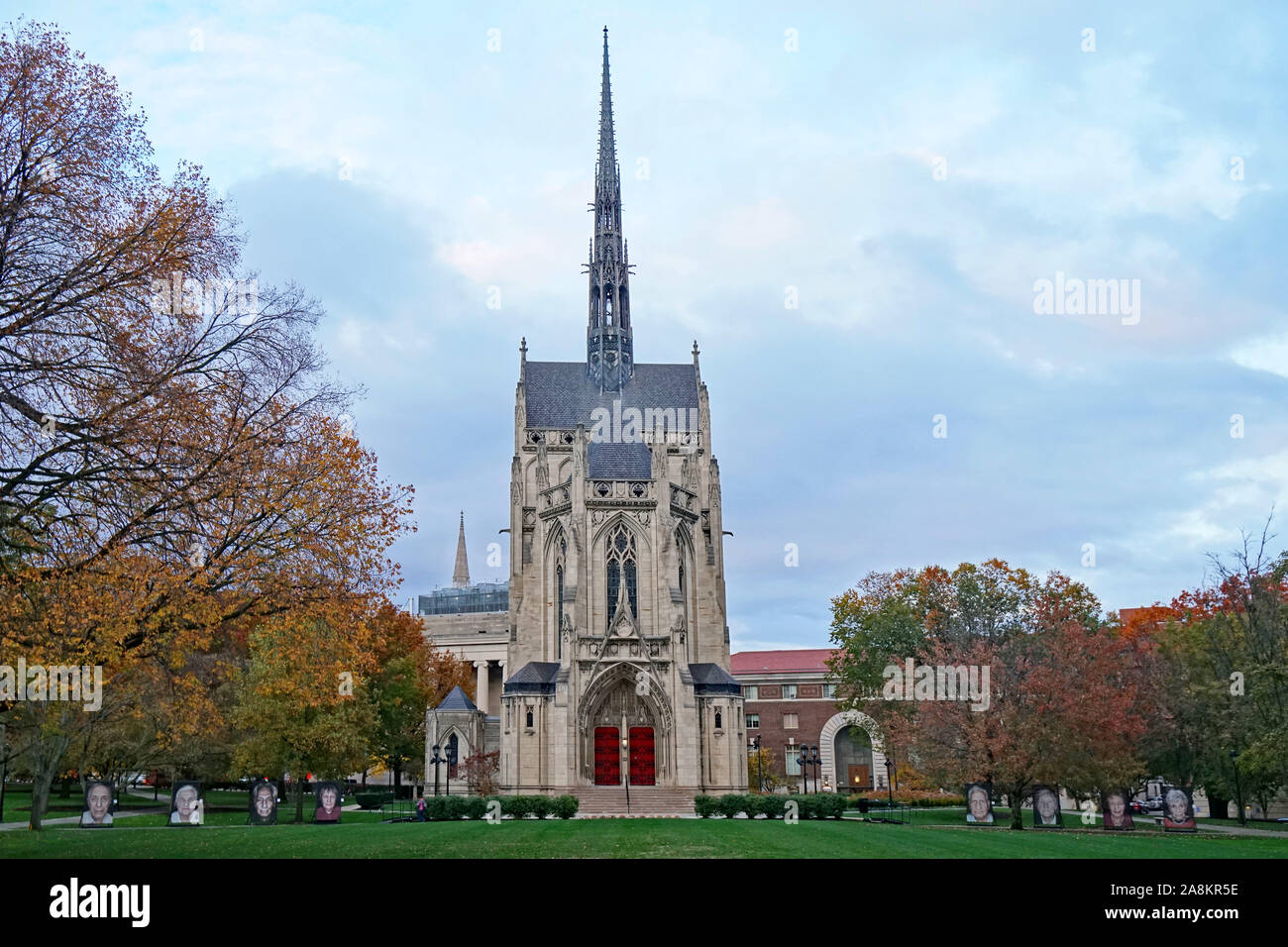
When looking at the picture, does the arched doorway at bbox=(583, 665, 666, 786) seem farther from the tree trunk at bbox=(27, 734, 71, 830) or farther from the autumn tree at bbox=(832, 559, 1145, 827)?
the tree trunk at bbox=(27, 734, 71, 830)

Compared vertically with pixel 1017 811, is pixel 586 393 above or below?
above

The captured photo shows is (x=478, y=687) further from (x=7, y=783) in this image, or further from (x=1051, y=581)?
(x=1051, y=581)

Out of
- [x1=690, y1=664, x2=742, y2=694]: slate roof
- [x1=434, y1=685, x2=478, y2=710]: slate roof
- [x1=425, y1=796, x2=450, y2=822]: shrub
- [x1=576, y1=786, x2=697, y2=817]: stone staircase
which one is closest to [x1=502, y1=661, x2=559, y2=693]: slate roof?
[x1=576, y1=786, x2=697, y2=817]: stone staircase

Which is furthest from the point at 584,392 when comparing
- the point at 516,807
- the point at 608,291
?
the point at 516,807

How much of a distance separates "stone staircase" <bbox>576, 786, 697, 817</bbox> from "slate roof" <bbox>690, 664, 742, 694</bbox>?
17.3 feet

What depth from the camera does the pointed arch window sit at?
56.6 m

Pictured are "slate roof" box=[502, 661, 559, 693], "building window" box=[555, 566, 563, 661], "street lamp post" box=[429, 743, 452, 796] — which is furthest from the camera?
"building window" box=[555, 566, 563, 661]

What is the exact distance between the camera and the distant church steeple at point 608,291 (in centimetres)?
→ 6981

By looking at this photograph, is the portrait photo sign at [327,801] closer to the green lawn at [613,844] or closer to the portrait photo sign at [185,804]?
the green lawn at [613,844]

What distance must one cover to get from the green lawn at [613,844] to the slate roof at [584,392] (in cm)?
3696

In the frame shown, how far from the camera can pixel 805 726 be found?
3398 inches

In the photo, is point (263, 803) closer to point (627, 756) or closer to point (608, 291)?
point (627, 756)

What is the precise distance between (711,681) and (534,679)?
910 cm
